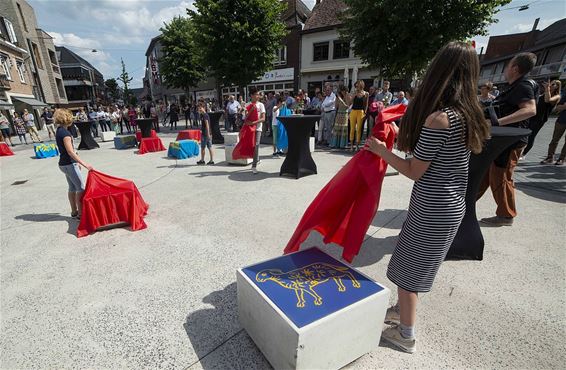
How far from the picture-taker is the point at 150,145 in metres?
10.2

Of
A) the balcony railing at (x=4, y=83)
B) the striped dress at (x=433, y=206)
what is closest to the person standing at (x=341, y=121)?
the striped dress at (x=433, y=206)

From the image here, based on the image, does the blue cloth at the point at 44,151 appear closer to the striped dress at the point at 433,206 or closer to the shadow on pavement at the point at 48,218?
the shadow on pavement at the point at 48,218

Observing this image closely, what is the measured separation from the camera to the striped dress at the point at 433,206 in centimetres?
147

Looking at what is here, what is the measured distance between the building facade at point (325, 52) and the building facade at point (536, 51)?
65.8 ft

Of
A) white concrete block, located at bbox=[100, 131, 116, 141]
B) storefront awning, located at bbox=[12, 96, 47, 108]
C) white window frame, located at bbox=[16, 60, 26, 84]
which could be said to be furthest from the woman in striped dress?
white window frame, located at bbox=[16, 60, 26, 84]

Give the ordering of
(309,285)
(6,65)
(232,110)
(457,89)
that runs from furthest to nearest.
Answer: (6,65) < (232,110) < (309,285) < (457,89)

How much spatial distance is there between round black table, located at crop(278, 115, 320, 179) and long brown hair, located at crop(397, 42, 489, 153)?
406cm

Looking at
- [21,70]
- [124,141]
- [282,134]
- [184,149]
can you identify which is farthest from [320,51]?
[21,70]

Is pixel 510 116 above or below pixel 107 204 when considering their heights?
above

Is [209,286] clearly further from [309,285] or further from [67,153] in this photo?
[67,153]

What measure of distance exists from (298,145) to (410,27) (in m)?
7.67

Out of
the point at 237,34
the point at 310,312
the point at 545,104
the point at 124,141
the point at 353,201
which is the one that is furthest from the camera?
the point at 237,34

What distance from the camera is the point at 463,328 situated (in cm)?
208

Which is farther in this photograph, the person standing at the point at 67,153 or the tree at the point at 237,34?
the tree at the point at 237,34
